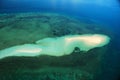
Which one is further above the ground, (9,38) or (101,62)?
(9,38)

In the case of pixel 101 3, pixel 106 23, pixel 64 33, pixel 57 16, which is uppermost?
pixel 101 3

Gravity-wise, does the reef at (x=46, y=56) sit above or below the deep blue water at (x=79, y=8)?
below

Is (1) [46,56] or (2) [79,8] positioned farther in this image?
(2) [79,8]

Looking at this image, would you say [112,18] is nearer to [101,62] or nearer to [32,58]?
[101,62]

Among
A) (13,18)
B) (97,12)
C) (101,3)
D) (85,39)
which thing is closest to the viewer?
(85,39)

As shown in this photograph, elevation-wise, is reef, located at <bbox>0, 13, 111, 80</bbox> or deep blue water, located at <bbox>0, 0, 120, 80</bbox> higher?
deep blue water, located at <bbox>0, 0, 120, 80</bbox>

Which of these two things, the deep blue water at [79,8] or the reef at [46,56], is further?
the deep blue water at [79,8]

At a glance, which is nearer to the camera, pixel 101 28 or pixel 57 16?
pixel 101 28

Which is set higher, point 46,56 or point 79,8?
point 79,8

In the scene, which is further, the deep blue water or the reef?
the deep blue water

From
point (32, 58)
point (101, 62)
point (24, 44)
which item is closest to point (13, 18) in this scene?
point (24, 44)

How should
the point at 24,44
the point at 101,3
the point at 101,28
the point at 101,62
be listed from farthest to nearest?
1. the point at 101,3
2. the point at 101,28
3. the point at 24,44
4. the point at 101,62
